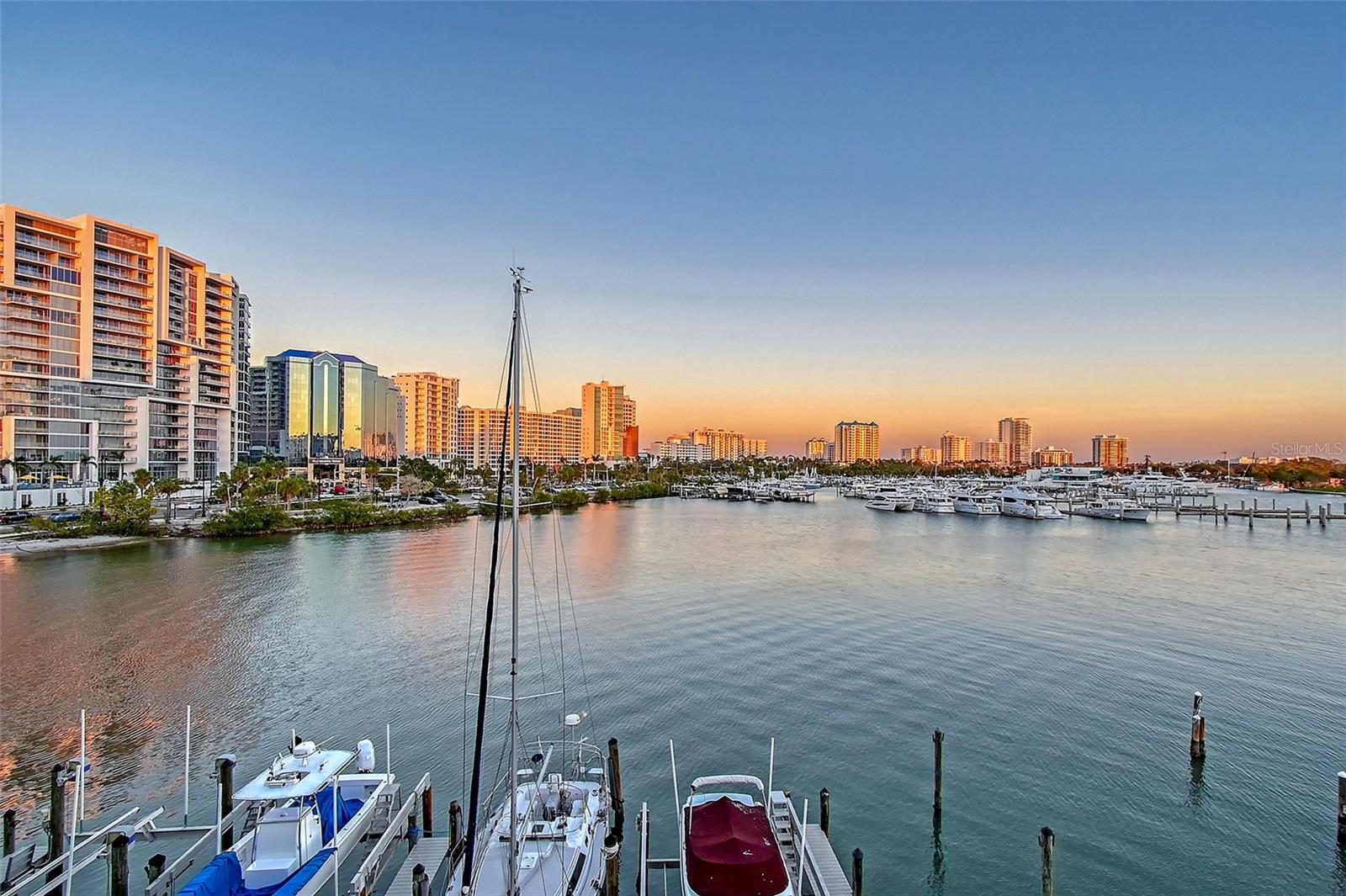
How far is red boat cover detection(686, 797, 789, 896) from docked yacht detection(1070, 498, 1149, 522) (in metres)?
78.5

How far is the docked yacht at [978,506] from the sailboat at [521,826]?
7851cm

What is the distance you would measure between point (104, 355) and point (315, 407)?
67067 mm

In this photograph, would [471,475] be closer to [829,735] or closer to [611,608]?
[611,608]

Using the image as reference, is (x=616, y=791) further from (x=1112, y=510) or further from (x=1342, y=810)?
(x=1112, y=510)

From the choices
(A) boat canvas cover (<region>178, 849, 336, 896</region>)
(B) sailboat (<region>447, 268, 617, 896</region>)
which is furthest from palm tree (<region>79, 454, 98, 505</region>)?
(B) sailboat (<region>447, 268, 617, 896</region>)

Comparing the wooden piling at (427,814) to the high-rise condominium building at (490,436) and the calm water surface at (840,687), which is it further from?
the high-rise condominium building at (490,436)

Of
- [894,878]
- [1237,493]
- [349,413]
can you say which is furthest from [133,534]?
[1237,493]

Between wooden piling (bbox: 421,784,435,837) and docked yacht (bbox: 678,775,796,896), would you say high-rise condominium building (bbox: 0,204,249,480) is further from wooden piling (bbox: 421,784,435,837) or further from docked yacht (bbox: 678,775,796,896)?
docked yacht (bbox: 678,775,796,896)

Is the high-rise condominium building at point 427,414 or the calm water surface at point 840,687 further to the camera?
the high-rise condominium building at point 427,414

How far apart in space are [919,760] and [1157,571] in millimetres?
33761

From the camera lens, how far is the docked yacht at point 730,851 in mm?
8805

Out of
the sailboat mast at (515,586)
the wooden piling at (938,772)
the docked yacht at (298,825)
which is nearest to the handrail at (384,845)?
the docked yacht at (298,825)

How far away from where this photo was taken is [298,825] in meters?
9.66

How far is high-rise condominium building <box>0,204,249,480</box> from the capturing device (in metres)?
56.0
